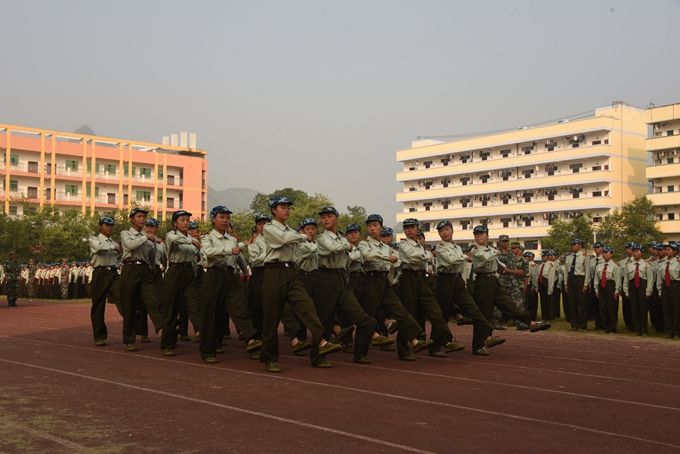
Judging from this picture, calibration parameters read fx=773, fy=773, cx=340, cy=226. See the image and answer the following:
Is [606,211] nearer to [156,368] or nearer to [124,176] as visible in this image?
[124,176]

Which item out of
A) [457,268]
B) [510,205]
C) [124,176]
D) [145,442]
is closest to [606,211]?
[510,205]

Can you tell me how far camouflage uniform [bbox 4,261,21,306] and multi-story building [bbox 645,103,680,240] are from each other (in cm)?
5030

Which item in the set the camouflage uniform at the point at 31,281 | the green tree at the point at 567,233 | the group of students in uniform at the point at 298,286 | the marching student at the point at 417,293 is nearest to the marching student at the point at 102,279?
the group of students in uniform at the point at 298,286

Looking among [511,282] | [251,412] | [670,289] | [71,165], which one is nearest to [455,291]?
[251,412]

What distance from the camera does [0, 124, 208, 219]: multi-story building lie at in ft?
242

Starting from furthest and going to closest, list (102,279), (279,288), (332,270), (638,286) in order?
(638,286)
(102,279)
(332,270)
(279,288)

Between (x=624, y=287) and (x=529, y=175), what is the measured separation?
62.8 meters

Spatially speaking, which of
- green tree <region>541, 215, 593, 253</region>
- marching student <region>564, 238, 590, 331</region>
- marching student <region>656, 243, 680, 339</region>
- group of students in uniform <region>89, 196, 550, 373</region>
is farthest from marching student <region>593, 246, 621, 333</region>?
green tree <region>541, 215, 593, 253</region>

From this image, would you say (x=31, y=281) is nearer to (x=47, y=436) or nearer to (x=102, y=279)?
(x=102, y=279)

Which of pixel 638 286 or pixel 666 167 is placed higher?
pixel 666 167

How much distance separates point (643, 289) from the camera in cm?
1545

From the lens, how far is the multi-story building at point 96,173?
242 ft

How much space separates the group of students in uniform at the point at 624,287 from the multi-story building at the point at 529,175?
2107 inches

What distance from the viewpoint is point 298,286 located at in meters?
9.72
